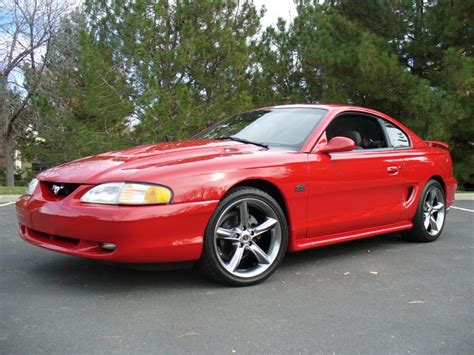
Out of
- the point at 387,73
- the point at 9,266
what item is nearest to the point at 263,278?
the point at 9,266

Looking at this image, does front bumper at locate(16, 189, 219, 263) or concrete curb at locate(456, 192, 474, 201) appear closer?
front bumper at locate(16, 189, 219, 263)

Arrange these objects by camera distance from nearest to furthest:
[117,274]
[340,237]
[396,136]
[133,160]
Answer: [133,160], [117,274], [340,237], [396,136]

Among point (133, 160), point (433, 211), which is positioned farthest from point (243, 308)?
point (433, 211)

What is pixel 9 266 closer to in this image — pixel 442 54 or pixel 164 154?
pixel 164 154

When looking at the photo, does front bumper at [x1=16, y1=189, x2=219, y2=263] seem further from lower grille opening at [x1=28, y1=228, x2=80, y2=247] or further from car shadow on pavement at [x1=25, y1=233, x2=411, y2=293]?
car shadow on pavement at [x1=25, y1=233, x2=411, y2=293]

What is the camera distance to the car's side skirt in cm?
399

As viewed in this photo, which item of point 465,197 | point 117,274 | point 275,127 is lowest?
point 465,197

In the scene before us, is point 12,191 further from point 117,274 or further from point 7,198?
point 117,274

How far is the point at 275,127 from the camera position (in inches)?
177

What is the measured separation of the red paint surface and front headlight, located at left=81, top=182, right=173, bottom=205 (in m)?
0.04

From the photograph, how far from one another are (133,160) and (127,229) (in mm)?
651

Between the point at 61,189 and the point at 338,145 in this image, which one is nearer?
the point at 61,189

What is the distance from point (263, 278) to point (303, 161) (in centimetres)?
95

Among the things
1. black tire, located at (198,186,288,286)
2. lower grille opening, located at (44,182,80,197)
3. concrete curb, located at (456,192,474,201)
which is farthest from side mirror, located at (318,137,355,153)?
concrete curb, located at (456,192,474,201)
